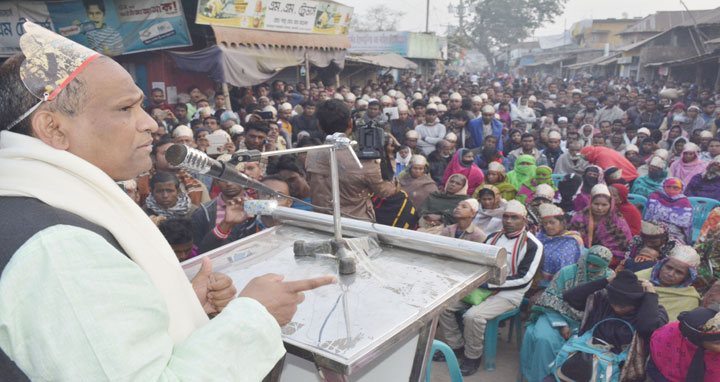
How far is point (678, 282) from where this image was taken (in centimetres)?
329

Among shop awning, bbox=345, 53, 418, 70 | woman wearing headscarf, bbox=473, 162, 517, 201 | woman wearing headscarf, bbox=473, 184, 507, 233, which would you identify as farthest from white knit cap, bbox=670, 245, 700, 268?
shop awning, bbox=345, 53, 418, 70

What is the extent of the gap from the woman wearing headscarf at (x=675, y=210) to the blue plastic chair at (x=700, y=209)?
1.79 ft

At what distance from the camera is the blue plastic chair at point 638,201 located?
573 centimetres

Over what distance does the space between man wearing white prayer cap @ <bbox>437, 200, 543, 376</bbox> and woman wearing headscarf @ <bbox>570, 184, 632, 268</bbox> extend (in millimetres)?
1064

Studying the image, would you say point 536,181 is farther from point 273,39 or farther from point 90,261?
point 273,39

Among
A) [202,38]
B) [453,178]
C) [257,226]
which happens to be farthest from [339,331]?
[202,38]

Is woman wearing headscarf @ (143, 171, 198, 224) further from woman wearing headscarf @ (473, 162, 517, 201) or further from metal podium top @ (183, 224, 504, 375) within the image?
woman wearing headscarf @ (473, 162, 517, 201)

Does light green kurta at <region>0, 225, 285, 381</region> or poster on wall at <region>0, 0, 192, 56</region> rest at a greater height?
poster on wall at <region>0, 0, 192, 56</region>

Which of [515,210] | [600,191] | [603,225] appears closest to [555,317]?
[515,210]

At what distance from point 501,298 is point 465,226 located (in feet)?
2.44

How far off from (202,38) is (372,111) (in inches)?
191

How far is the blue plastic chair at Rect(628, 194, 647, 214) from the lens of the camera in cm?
573

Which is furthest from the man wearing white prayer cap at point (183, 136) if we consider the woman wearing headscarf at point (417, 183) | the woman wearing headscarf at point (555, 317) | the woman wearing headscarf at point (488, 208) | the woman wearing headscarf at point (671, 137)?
the woman wearing headscarf at point (671, 137)

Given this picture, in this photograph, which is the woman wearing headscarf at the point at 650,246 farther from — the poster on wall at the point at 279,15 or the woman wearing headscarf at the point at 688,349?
the poster on wall at the point at 279,15
